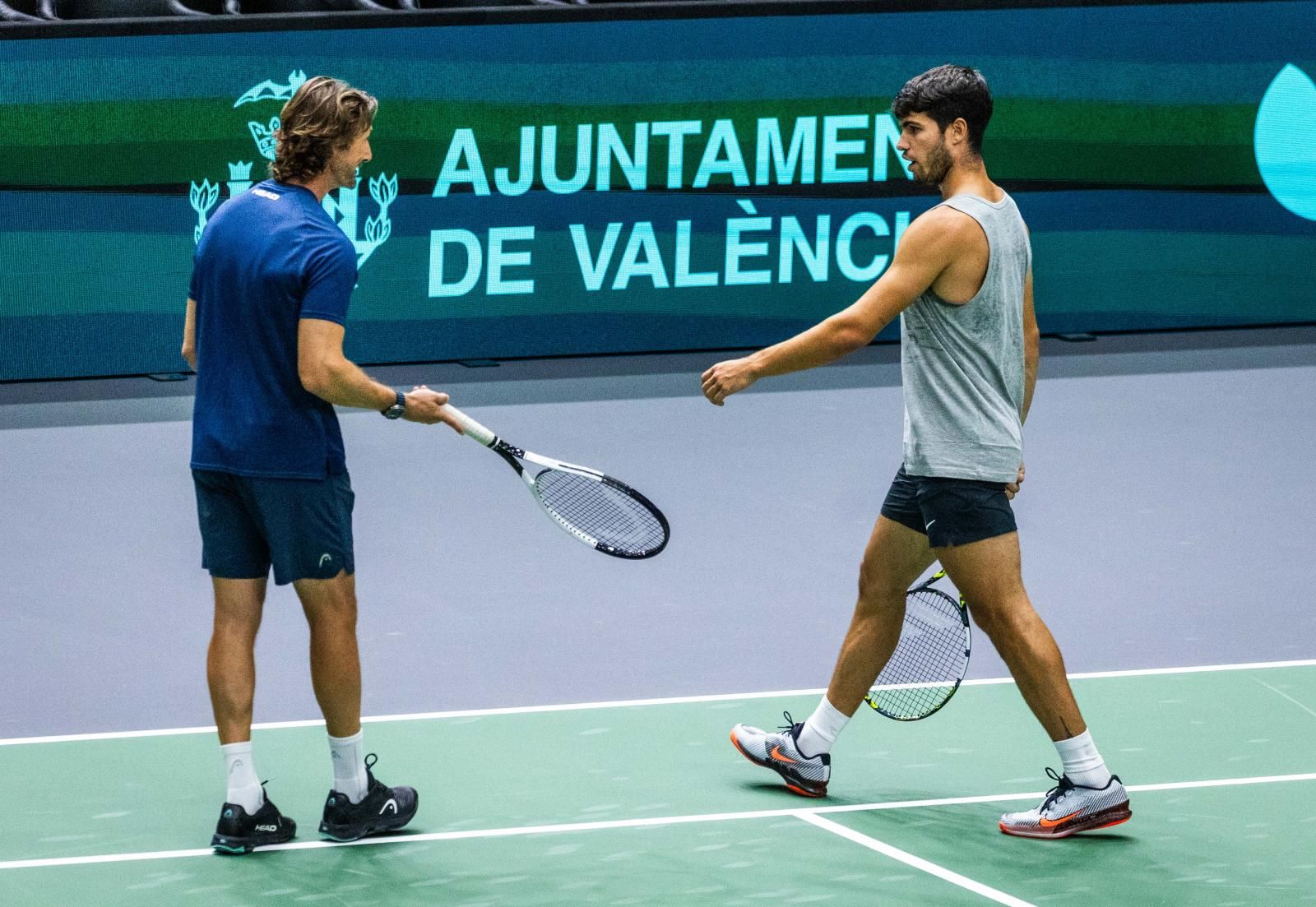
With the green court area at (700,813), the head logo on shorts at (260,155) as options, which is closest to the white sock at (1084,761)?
the green court area at (700,813)

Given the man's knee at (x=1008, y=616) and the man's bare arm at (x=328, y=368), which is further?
the man's knee at (x=1008, y=616)

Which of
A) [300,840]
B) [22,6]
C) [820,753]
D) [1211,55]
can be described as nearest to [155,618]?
[300,840]

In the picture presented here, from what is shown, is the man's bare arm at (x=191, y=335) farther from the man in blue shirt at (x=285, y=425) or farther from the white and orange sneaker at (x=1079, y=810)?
the white and orange sneaker at (x=1079, y=810)

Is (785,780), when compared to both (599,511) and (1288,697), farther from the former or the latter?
(1288,697)

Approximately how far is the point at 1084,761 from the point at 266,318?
2.22 metres

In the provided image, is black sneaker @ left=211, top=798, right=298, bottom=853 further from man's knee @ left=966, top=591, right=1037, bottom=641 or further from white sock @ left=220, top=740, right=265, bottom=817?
man's knee @ left=966, top=591, right=1037, bottom=641

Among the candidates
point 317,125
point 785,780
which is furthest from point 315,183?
point 785,780

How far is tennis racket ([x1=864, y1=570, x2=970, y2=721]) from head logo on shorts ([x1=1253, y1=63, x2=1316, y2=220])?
5911 mm

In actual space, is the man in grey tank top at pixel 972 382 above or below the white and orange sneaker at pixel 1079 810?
above

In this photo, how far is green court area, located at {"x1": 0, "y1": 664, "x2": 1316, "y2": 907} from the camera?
4.77 metres

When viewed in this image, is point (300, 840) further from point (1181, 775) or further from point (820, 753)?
point (1181, 775)

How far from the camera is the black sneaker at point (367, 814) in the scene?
5.02 m

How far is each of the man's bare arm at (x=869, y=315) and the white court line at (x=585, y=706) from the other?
1211 mm

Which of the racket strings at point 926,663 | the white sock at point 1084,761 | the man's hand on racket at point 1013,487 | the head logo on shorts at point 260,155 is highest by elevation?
the head logo on shorts at point 260,155
